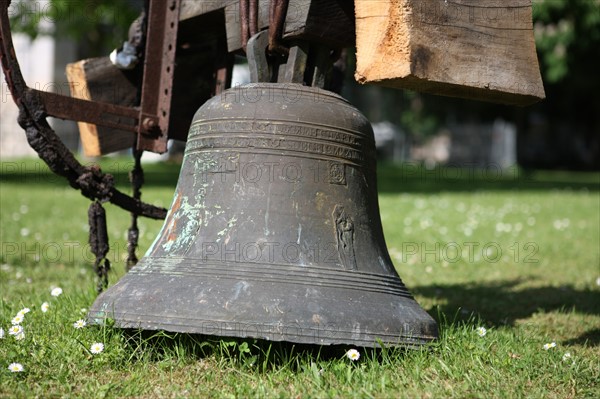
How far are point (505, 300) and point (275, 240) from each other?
2.35m

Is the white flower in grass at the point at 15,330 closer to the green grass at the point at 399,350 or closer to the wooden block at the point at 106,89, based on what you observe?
the green grass at the point at 399,350

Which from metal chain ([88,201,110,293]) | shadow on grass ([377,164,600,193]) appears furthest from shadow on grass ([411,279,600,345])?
shadow on grass ([377,164,600,193])

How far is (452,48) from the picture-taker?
9.48 feet

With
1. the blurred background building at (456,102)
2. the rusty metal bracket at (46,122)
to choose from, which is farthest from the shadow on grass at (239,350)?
the blurred background building at (456,102)

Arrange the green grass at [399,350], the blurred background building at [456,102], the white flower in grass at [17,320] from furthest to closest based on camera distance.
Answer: the blurred background building at [456,102]
the white flower in grass at [17,320]
the green grass at [399,350]

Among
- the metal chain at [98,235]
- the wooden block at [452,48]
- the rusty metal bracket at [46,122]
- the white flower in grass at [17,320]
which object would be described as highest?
the wooden block at [452,48]

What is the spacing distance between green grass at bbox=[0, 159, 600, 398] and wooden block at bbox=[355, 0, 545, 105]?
1030 mm

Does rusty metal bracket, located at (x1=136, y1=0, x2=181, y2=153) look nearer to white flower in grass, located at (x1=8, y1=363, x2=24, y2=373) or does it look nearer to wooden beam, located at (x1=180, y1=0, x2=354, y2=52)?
wooden beam, located at (x1=180, y1=0, x2=354, y2=52)

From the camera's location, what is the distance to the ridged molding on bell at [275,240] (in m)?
2.73

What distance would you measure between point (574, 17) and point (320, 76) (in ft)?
46.1

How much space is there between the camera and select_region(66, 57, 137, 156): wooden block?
4266 mm

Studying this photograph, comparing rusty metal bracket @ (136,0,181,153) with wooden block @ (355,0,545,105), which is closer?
wooden block @ (355,0,545,105)

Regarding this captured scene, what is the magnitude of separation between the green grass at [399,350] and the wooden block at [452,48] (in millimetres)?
1030

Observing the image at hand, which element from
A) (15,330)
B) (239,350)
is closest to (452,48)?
(239,350)
